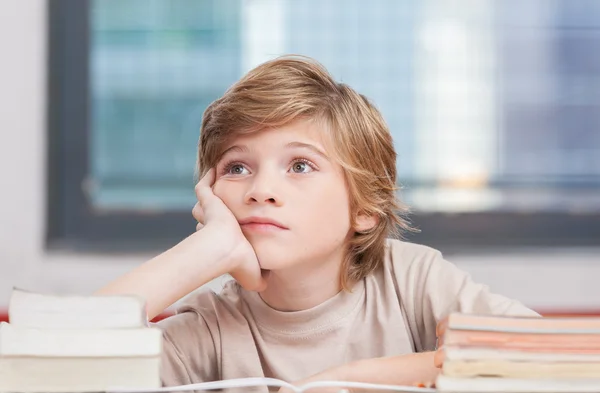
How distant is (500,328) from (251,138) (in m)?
0.41

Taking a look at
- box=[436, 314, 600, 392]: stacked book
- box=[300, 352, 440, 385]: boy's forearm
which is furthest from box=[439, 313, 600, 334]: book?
box=[300, 352, 440, 385]: boy's forearm

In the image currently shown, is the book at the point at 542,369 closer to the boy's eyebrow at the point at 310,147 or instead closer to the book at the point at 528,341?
the book at the point at 528,341

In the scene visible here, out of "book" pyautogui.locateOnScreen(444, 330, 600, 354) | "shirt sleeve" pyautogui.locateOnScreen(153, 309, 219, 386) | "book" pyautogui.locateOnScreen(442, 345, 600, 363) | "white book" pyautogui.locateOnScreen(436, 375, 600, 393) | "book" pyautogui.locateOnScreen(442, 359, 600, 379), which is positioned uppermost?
"book" pyautogui.locateOnScreen(444, 330, 600, 354)

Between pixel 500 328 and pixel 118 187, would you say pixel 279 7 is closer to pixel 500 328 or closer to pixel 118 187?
pixel 118 187

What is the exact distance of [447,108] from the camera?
2191mm

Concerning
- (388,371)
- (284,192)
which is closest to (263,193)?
(284,192)

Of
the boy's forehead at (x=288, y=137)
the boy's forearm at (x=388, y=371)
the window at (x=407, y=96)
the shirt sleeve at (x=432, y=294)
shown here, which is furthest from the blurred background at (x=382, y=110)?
the boy's forearm at (x=388, y=371)

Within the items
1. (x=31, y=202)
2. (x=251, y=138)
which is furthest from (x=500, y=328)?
(x=31, y=202)

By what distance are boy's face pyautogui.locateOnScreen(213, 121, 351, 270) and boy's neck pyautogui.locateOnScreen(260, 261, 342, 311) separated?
0.04m

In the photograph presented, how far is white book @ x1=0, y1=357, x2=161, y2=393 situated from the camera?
1.98 feet

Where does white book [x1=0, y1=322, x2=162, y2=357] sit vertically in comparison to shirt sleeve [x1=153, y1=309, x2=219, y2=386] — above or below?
above

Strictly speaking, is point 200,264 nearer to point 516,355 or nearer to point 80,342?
point 80,342

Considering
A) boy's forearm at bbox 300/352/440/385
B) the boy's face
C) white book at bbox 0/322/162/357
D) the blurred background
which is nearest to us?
white book at bbox 0/322/162/357

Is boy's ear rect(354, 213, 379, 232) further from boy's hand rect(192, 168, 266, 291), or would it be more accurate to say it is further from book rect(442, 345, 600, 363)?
book rect(442, 345, 600, 363)
